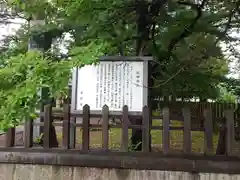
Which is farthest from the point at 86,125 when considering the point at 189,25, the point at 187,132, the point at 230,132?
the point at 189,25

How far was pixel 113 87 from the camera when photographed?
145 inches

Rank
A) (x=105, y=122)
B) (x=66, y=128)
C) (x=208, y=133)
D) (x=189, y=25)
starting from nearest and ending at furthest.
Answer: (x=208, y=133), (x=105, y=122), (x=66, y=128), (x=189, y=25)

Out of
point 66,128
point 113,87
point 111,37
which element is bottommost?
point 66,128

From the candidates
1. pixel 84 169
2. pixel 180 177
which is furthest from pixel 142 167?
pixel 84 169

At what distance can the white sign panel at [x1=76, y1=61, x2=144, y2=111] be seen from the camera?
144 inches

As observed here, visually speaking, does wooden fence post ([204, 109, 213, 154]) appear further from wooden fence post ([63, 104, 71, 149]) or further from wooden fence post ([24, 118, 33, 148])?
wooden fence post ([24, 118, 33, 148])

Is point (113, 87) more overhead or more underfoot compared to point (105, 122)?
more overhead

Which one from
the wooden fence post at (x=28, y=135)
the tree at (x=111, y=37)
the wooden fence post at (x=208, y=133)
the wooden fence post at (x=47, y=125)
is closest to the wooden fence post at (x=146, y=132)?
the wooden fence post at (x=208, y=133)

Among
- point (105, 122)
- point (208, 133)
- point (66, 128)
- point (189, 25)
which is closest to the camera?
point (208, 133)

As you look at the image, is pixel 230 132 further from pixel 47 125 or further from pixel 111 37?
pixel 47 125

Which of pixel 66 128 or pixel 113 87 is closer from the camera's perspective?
pixel 113 87

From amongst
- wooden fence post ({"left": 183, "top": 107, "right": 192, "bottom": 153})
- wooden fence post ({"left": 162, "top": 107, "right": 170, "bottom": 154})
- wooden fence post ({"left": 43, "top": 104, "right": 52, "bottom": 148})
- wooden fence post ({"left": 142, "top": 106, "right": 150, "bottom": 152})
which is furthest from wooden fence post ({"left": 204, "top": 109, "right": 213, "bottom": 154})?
wooden fence post ({"left": 43, "top": 104, "right": 52, "bottom": 148})

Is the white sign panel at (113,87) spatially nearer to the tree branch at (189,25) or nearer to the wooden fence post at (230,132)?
the tree branch at (189,25)

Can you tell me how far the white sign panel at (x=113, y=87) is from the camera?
3.66 metres
